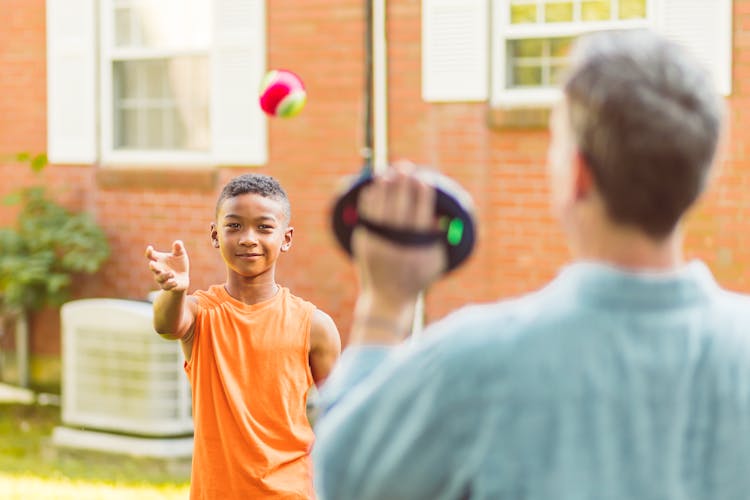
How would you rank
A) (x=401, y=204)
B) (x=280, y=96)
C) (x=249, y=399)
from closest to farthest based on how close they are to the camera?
(x=401, y=204), (x=249, y=399), (x=280, y=96)

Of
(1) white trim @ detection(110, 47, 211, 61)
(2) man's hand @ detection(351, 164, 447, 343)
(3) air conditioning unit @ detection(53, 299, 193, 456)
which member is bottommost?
(3) air conditioning unit @ detection(53, 299, 193, 456)

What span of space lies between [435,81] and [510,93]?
1.68ft

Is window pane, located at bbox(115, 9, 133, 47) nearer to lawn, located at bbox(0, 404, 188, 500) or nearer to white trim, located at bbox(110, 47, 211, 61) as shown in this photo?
white trim, located at bbox(110, 47, 211, 61)

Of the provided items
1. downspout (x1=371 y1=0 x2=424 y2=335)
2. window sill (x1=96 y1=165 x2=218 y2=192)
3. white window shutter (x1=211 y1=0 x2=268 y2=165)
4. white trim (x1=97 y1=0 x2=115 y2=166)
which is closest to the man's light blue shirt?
downspout (x1=371 y1=0 x2=424 y2=335)

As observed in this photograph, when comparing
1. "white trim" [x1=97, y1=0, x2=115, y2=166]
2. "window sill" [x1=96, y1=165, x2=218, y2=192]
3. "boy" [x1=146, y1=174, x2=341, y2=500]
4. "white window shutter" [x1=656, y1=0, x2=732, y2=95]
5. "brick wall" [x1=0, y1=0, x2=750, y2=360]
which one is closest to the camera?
"boy" [x1=146, y1=174, x2=341, y2=500]

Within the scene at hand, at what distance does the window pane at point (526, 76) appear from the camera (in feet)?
28.9

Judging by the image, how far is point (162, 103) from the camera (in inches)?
412

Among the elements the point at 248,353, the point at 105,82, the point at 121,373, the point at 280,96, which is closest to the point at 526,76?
the point at 280,96

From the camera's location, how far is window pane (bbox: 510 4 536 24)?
8750 mm

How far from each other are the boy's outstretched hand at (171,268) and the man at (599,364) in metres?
2.01

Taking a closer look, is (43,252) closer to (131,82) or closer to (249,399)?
(131,82)

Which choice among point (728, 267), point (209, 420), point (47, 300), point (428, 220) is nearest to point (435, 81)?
point (728, 267)

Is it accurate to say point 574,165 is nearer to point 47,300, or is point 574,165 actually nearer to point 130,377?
point 130,377

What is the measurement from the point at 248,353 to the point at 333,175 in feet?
18.5
